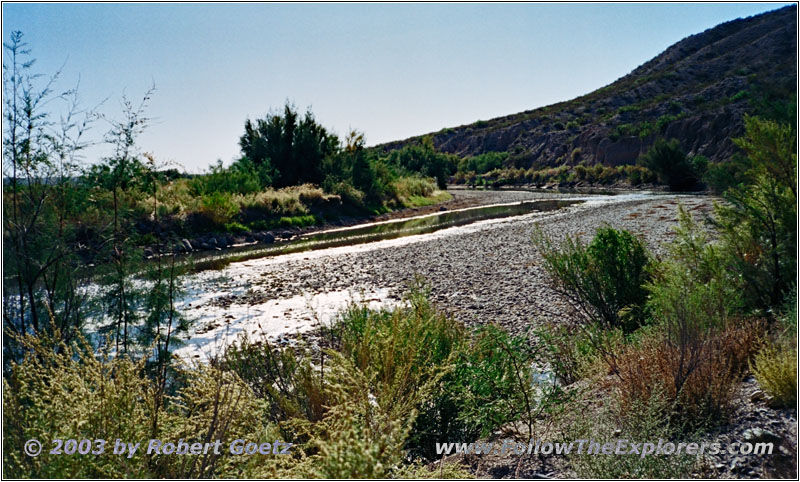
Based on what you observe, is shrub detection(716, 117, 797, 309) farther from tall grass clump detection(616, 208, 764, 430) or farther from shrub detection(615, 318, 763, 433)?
shrub detection(615, 318, 763, 433)

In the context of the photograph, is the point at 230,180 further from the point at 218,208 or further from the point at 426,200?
the point at 426,200

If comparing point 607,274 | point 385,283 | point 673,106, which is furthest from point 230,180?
point 673,106

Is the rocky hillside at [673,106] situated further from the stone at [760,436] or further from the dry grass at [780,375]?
the stone at [760,436]

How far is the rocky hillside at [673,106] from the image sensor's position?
1906 inches

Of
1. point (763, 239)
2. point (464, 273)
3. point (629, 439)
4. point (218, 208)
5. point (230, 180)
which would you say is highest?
point (230, 180)

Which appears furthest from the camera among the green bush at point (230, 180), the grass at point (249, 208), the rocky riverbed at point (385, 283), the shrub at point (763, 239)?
the green bush at point (230, 180)

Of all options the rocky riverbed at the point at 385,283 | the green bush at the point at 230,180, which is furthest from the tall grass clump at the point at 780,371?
the green bush at the point at 230,180

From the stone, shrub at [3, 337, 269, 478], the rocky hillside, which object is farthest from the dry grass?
the rocky hillside

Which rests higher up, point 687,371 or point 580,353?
point 687,371

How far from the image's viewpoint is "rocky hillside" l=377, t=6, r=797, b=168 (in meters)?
48.4

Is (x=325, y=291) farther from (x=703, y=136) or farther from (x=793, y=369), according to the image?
(x=703, y=136)

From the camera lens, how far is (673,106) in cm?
5875

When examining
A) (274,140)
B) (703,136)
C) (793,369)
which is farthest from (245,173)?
(703,136)

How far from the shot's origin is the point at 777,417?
128 inches
